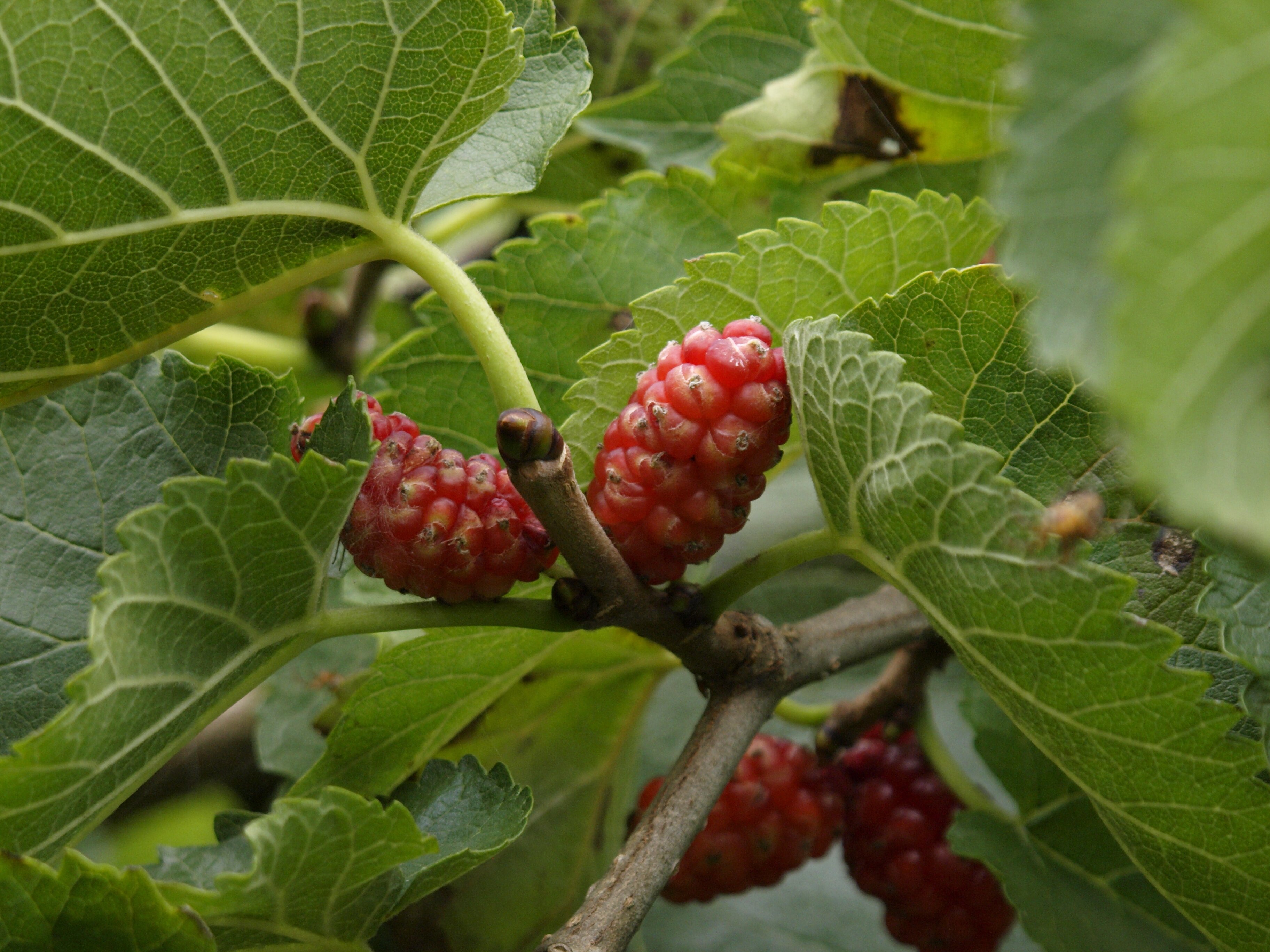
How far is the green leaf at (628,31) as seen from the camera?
1107 mm

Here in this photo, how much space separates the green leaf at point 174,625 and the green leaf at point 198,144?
0.16 meters

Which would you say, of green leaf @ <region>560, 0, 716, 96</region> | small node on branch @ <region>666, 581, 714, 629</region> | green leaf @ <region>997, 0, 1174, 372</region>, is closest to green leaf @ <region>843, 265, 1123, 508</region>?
small node on branch @ <region>666, 581, 714, 629</region>

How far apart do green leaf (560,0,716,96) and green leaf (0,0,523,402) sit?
0.58 meters

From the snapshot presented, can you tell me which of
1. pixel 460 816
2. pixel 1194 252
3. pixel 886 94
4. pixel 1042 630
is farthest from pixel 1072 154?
pixel 886 94

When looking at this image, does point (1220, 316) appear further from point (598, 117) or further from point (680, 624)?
point (598, 117)

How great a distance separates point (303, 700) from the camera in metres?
1.02

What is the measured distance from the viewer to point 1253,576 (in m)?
0.54

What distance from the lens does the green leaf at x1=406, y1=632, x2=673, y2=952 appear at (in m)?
0.80

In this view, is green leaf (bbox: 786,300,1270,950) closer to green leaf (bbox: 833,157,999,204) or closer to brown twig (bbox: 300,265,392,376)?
green leaf (bbox: 833,157,999,204)

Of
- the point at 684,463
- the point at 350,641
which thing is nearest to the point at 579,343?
the point at 684,463

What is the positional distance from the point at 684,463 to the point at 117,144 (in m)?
0.31

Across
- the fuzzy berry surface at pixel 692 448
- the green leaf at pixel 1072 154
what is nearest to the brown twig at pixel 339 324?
the fuzzy berry surface at pixel 692 448

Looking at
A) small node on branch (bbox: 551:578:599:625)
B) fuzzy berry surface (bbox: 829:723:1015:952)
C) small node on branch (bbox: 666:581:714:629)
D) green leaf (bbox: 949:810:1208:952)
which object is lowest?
fuzzy berry surface (bbox: 829:723:1015:952)

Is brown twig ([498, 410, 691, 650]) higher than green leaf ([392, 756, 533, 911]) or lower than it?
higher
